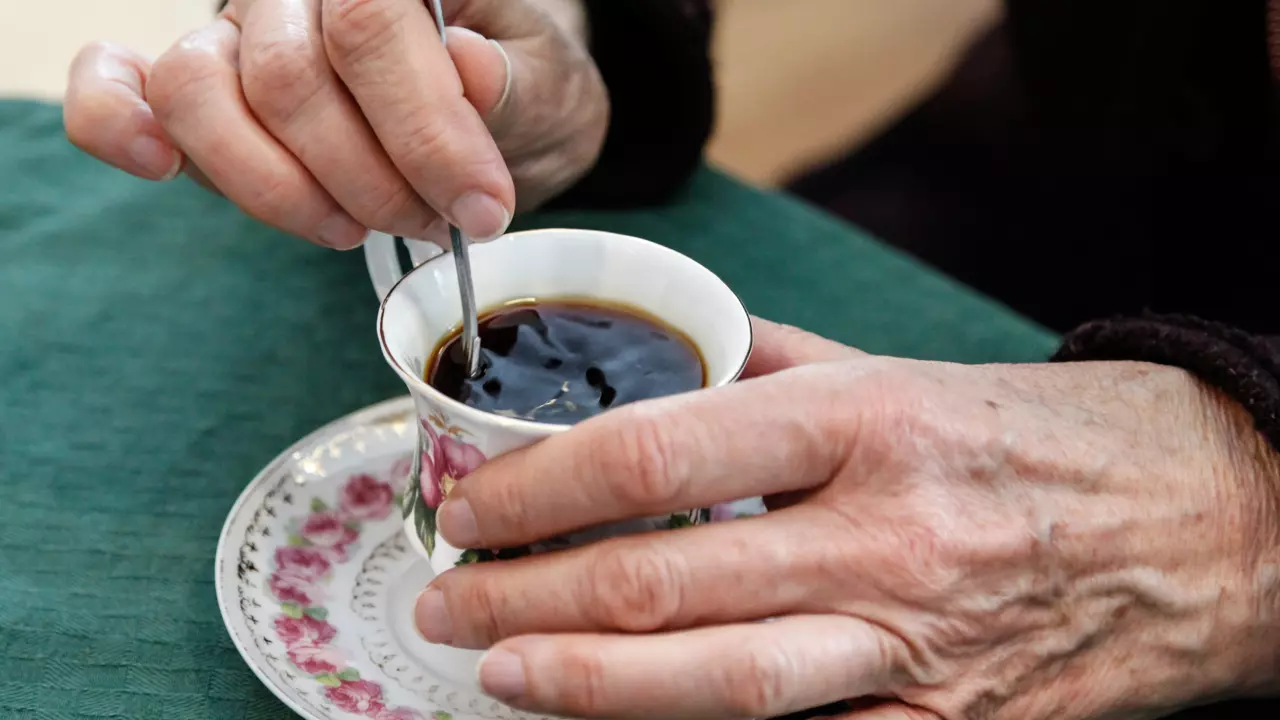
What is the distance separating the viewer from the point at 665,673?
0.51 meters

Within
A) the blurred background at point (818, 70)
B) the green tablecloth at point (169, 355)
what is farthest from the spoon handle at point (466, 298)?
the blurred background at point (818, 70)

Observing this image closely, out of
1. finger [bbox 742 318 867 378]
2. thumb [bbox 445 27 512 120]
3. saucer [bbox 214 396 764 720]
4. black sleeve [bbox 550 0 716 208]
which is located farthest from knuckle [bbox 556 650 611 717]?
black sleeve [bbox 550 0 716 208]

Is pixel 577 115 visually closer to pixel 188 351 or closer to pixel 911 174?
pixel 188 351

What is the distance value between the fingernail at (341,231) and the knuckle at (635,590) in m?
0.31

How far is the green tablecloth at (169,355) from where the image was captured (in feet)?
2.06

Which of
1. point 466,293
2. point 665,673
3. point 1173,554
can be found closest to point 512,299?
point 466,293

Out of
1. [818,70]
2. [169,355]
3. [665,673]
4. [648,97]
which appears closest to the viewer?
[665,673]

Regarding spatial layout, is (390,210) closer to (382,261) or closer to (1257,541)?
(382,261)

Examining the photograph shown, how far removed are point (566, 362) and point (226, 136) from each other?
268mm

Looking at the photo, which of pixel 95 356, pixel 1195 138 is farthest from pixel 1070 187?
pixel 95 356

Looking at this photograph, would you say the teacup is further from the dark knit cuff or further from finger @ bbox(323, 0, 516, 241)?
the dark knit cuff

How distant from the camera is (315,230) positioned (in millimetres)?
706

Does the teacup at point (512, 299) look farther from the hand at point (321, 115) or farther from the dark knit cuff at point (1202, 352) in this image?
the dark knit cuff at point (1202, 352)

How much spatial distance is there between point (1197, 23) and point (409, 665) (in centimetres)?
107
